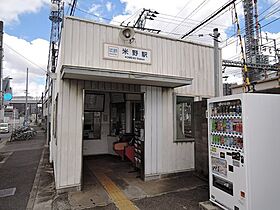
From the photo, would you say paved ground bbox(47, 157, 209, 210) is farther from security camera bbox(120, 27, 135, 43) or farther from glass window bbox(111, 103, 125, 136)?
security camera bbox(120, 27, 135, 43)

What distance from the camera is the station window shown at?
21.1 ft

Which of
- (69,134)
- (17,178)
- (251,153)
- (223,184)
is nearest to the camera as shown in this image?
(251,153)

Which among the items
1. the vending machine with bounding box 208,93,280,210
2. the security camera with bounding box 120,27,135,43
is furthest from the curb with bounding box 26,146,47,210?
the security camera with bounding box 120,27,135,43

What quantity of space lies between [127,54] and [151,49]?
0.83m

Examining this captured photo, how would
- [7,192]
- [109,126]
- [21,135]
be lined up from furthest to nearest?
[21,135]
[109,126]
[7,192]

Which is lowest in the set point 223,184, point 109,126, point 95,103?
point 223,184

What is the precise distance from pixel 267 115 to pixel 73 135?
418cm

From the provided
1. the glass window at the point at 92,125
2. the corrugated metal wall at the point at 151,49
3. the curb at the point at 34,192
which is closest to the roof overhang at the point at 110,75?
the corrugated metal wall at the point at 151,49

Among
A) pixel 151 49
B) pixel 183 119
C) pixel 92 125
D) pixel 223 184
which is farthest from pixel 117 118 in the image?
pixel 223 184

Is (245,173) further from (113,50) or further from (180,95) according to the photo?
(113,50)

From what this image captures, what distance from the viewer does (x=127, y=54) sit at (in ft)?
18.8

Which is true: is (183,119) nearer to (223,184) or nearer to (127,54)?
(127,54)

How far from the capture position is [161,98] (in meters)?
6.16

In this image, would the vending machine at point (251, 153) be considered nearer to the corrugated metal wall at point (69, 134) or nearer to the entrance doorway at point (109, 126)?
the corrugated metal wall at point (69, 134)
